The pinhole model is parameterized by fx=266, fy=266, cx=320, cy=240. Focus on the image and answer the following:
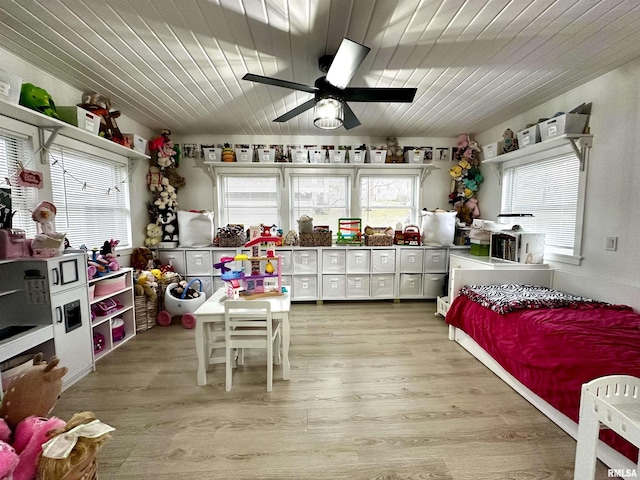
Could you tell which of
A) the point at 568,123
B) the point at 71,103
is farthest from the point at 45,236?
the point at 568,123

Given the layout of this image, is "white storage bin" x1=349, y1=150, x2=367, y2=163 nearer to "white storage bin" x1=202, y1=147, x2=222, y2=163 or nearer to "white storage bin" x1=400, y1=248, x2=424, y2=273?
"white storage bin" x1=400, y1=248, x2=424, y2=273

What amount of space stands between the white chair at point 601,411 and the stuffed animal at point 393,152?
334cm

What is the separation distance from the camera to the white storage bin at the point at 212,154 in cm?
378

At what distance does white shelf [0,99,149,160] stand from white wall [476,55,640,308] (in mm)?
4482

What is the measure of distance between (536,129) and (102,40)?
3.85 metres

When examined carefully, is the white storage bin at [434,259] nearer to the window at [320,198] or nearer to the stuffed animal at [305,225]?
the window at [320,198]

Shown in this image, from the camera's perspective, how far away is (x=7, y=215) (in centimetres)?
185

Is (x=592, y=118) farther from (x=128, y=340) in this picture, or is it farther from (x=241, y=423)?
(x=128, y=340)

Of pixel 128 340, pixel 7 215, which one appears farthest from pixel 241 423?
pixel 7 215

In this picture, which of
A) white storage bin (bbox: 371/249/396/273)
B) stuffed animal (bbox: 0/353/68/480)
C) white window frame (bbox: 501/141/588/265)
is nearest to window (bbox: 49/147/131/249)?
stuffed animal (bbox: 0/353/68/480)

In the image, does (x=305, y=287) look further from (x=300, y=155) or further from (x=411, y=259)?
(x=300, y=155)

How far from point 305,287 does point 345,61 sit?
282cm

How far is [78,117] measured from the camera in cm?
224

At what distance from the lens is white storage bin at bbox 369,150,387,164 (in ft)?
12.7
